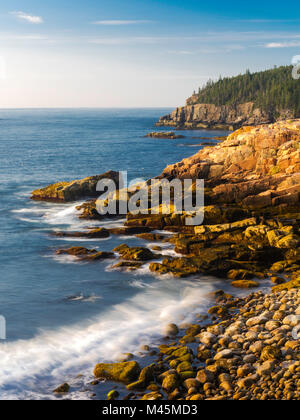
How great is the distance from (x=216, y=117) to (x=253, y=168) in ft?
486

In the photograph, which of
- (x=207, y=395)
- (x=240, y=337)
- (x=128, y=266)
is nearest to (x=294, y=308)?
(x=240, y=337)

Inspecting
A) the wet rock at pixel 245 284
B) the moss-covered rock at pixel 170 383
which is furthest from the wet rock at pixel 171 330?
the wet rock at pixel 245 284

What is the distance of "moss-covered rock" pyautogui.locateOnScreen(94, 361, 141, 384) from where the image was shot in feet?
47.7

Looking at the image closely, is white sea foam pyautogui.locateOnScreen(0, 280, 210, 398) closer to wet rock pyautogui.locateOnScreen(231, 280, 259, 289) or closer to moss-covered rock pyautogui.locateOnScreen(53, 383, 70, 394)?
moss-covered rock pyautogui.locateOnScreen(53, 383, 70, 394)

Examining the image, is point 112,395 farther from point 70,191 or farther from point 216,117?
point 216,117

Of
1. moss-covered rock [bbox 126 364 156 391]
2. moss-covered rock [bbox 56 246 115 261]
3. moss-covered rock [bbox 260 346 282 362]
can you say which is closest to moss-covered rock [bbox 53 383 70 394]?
moss-covered rock [bbox 126 364 156 391]

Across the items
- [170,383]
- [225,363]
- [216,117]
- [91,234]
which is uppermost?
[216,117]

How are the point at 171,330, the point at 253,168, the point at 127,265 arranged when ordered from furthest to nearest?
the point at 253,168 → the point at 127,265 → the point at 171,330

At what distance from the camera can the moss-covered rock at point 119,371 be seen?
572 inches

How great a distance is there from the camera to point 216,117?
185250 millimetres

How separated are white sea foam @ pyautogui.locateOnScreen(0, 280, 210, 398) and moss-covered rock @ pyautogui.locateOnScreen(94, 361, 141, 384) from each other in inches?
23.8

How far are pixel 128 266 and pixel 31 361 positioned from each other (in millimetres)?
11021

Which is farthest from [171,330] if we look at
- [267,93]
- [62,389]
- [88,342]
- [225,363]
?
[267,93]

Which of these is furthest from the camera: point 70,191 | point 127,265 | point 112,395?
point 70,191
